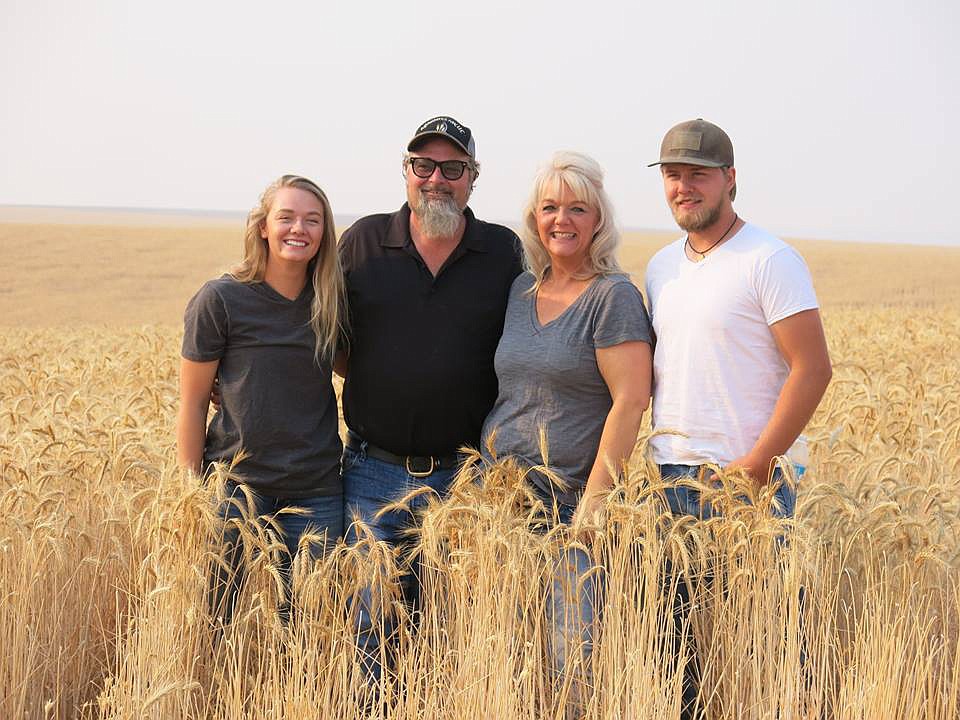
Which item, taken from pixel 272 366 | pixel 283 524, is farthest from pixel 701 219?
pixel 283 524

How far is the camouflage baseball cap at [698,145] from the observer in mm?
3562

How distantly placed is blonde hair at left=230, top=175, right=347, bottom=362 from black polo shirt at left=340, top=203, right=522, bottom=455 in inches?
8.8

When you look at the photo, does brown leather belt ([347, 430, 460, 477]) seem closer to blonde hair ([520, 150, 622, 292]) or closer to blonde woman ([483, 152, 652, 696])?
blonde woman ([483, 152, 652, 696])

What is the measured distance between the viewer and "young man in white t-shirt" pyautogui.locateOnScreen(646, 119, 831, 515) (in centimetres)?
336

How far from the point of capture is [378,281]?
409 centimetres

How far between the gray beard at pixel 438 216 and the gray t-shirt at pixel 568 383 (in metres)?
0.67

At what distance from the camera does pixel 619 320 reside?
3.53m

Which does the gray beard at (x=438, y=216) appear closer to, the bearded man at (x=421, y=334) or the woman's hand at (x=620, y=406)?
the bearded man at (x=421, y=334)

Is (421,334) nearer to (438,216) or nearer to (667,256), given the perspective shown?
(438,216)

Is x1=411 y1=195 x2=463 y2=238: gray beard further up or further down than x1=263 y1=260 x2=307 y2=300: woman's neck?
further up

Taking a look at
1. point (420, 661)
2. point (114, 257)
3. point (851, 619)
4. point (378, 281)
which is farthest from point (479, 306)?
point (114, 257)

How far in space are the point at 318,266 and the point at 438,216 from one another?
0.60 m

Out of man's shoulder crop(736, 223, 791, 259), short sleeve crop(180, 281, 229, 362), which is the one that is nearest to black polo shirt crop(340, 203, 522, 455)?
short sleeve crop(180, 281, 229, 362)

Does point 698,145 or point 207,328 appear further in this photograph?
point 207,328
